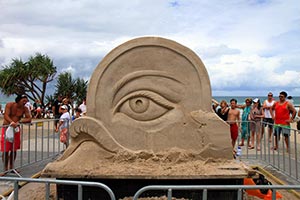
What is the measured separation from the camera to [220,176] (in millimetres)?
4363

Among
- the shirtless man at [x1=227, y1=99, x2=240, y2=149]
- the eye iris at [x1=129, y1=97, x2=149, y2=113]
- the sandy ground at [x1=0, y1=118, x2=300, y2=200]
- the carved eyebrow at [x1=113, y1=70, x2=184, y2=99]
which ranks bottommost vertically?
the sandy ground at [x1=0, y1=118, x2=300, y2=200]

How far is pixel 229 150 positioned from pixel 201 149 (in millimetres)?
427

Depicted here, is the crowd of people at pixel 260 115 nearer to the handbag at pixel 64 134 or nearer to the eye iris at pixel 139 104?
the eye iris at pixel 139 104

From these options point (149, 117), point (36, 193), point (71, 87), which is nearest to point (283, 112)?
point (149, 117)

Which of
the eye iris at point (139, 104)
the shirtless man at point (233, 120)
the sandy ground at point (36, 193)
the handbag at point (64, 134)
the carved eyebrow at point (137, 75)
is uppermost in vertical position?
the carved eyebrow at point (137, 75)

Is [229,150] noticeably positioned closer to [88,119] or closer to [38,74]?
[88,119]

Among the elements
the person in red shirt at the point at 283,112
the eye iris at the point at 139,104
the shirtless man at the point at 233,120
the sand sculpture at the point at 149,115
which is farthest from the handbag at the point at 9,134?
the person in red shirt at the point at 283,112

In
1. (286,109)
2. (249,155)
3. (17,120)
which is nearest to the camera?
(17,120)

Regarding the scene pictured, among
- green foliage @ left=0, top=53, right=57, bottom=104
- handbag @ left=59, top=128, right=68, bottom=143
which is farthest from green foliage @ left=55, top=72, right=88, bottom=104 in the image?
handbag @ left=59, top=128, right=68, bottom=143

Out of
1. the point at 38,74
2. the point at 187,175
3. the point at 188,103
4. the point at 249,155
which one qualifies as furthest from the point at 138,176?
the point at 38,74

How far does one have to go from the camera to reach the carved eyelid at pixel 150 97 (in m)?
4.95

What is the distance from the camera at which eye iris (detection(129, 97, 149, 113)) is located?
16.3 ft

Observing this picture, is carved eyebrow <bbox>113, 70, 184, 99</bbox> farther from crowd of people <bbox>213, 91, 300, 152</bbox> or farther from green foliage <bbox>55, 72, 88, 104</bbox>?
green foliage <bbox>55, 72, 88, 104</bbox>

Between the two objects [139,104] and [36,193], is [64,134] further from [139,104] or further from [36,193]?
[139,104]
